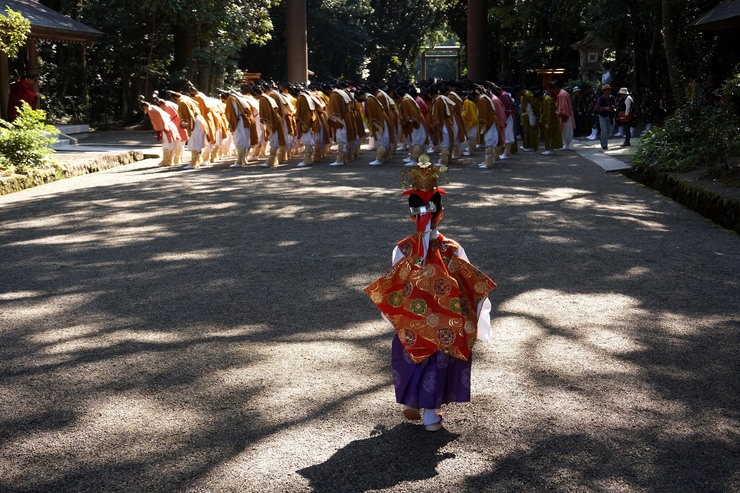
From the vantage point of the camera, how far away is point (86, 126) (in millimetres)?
24938

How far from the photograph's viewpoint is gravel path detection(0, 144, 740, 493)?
3930mm

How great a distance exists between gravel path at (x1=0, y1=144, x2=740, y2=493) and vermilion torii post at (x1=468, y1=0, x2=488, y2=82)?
21.6 metres

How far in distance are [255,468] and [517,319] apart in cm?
289

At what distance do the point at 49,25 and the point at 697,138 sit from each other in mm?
15032

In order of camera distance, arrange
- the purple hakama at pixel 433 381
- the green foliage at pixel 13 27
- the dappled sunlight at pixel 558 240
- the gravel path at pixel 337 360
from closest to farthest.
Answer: the gravel path at pixel 337 360 < the purple hakama at pixel 433 381 < the dappled sunlight at pixel 558 240 < the green foliage at pixel 13 27

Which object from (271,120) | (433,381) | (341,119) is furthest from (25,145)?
(433,381)

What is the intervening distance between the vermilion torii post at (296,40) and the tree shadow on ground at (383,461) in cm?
2514

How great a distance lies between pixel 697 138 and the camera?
14.1 meters

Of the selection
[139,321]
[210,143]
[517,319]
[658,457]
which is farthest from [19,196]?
[658,457]

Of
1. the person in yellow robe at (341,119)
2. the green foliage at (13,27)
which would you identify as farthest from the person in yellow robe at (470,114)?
the green foliage at (13,27)

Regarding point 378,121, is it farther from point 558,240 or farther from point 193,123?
point 558,240

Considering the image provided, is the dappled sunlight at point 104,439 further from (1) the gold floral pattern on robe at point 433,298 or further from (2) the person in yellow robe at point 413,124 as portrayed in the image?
(2) the person in yellow robe at point 413,124

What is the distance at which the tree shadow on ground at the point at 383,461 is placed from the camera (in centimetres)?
379

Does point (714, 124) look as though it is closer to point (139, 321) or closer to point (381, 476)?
point (139, 321)
